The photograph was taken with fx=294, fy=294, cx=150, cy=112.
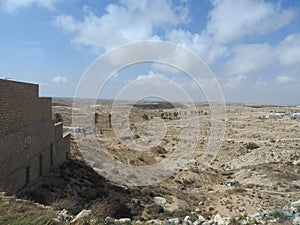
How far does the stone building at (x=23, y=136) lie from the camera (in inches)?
380

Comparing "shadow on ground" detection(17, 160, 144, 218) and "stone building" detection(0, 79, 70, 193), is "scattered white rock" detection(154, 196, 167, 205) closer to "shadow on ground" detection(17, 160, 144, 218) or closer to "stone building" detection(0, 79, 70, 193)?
"shadow on ground" detection(17, 160, 144, 218)

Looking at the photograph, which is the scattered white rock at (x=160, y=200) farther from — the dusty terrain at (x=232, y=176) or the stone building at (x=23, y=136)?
the stone building at (x=23, y=136)

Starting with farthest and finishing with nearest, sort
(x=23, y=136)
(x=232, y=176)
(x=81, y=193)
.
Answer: (x=232, y=176)
(x=81, y=193)
(x=23, y=136)

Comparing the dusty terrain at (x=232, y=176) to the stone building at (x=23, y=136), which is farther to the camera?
the dusty terrain at (x=232, y=176)

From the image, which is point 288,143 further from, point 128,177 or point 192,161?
point 128,177

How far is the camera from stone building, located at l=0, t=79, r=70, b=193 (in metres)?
9.66

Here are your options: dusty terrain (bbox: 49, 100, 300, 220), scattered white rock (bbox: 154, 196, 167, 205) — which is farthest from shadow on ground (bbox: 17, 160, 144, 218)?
dusty terrain (bbox: 49, 100, 300, 220)

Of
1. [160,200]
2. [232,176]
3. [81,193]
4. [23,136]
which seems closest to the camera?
[23,136]

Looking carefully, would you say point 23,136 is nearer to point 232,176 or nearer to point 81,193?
point 81,193

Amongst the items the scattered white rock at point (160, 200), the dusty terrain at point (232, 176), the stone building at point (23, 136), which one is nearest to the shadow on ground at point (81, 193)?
the stone building at point (23, 136)

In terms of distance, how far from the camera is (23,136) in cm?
1130

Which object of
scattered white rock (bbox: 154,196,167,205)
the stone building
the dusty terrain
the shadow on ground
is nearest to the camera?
the stone building

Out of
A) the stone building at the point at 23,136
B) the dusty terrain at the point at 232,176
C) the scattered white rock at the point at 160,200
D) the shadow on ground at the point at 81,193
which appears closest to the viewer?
the stone building at the point at 23,136

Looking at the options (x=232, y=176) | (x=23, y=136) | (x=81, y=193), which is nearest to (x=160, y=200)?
(x=81, y=193)
